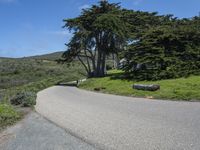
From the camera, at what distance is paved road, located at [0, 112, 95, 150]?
942 cm

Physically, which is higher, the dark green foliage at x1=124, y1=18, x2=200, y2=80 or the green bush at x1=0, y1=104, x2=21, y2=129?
the dark green foliage at x1=124, y1=18, x2=200, y2=80

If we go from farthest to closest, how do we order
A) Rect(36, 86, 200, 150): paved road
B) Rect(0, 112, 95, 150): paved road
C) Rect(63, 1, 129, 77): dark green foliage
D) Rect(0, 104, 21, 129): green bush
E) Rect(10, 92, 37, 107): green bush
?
Rect(63, 1, 129, 77): dark green foliage < Rect(10, 92, 37, 107): green bush < Rect(0, 104, 21, 129): green bush < Rect(0, 112, 95, 150): paved road < Rect(36, 86, 200, 150): paved road

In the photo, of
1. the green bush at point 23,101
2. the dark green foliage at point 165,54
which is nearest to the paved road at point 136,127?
the green bush at point 23,101

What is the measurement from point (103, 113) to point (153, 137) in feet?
19.5

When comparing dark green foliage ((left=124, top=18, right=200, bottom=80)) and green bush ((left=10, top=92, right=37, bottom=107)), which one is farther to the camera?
dark green foliage ((left=124, top=18, right=200, bottom=80))

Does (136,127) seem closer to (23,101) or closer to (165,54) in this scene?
(23,101)

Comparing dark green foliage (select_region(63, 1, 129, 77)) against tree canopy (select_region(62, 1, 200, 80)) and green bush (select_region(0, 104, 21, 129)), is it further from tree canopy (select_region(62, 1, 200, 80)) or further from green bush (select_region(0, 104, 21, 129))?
green bush (select_region(0, 104, 21, 129))

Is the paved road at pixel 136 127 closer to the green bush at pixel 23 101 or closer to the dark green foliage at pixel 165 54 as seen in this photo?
the green bush at pixel 23 101

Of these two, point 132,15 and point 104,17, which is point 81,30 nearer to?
point 104,17

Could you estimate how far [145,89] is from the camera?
23812mm

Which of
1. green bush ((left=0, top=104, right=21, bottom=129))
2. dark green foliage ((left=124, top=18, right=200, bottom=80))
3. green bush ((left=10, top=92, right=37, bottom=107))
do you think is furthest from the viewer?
dark green foliage ((left=124, top=18, right=200, bottom=80))

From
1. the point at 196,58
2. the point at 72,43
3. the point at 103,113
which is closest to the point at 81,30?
the point at 72,43

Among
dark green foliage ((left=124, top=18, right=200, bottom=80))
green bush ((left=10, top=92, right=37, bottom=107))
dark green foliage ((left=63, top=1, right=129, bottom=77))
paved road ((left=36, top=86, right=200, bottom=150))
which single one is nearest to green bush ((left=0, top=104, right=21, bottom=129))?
paved road ((left=36, top=86, right=200, bottom=150))

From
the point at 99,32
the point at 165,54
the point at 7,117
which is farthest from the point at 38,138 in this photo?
the point at 99,32
